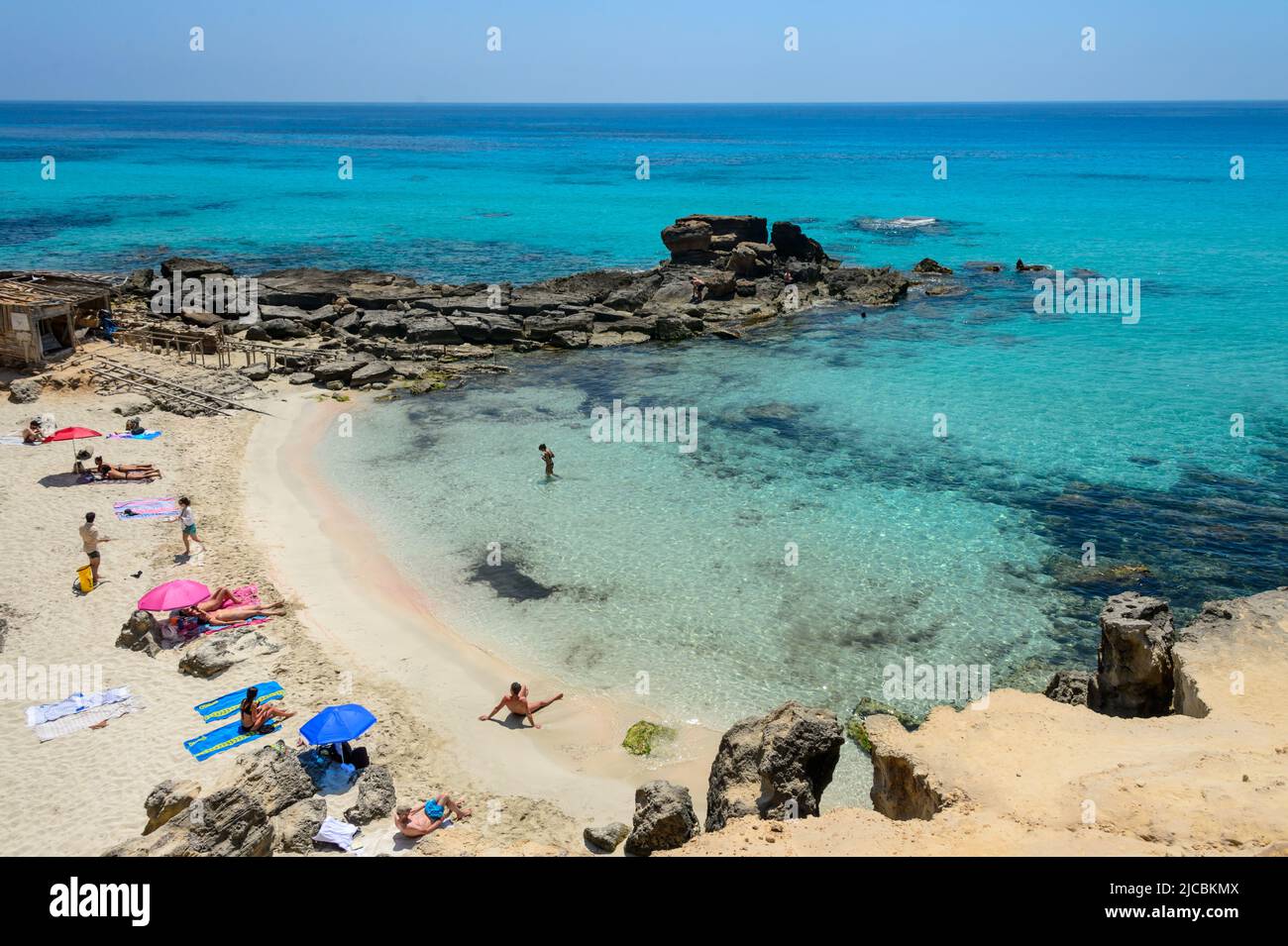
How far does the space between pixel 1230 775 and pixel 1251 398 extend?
26799mm

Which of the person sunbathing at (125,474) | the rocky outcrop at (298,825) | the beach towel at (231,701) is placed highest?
the person sunbathing at (125,474)

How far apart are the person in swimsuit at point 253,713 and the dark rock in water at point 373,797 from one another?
6.98 ft

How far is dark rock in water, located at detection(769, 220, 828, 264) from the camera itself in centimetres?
5066

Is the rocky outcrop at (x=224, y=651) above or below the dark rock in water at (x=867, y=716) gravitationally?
above

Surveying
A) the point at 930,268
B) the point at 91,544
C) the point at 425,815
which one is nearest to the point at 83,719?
the point at 91,544

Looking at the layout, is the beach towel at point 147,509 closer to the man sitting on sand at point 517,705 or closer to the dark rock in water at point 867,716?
the man sitting on sand at point 517,705

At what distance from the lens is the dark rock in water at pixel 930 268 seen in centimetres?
5203

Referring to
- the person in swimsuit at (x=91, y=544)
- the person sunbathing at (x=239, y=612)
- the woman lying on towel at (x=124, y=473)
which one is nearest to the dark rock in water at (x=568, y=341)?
the woman lying on towel at (x=124, y=473)

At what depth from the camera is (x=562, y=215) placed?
77.6m

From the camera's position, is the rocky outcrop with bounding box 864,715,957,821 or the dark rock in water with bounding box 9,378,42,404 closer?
the rocky outcrop with bounding box 864,715,957,821

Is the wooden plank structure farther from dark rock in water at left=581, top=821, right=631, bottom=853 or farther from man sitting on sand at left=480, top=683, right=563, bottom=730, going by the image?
dark rock in water at left=581, top=821, right=631, bottom=853

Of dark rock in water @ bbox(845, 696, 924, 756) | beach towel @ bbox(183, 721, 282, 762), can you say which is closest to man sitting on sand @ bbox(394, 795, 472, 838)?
beach towel @ bbox(183, 721, 282, 762)

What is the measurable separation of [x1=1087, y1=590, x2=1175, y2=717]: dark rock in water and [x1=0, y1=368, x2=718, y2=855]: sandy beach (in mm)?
6269
